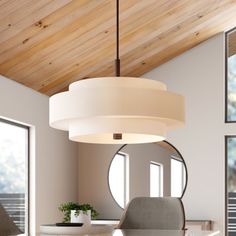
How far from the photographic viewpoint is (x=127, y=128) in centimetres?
295

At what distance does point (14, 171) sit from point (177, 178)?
210 cm

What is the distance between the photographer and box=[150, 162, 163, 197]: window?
22.7 feet

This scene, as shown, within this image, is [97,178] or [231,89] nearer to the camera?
[231,89]

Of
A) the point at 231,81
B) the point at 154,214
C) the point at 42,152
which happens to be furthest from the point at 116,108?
the point at 231,81

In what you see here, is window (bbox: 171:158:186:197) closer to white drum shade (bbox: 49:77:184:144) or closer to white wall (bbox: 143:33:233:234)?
white wall (bbox: 143:33:233:234)

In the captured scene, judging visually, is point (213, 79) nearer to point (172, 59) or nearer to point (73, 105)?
point (172, 59)

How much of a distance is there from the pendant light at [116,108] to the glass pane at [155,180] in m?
3.88

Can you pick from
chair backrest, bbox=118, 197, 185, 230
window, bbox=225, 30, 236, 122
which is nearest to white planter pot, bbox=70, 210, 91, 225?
chair backrest, bbox=118, 197, 185, 230

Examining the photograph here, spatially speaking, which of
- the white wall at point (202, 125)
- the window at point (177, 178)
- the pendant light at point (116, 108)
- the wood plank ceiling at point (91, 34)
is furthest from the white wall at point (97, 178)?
the pendant light at point (116, 108)

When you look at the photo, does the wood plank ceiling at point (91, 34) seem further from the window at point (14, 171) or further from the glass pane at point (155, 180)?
the glass pane at point (155, 180)

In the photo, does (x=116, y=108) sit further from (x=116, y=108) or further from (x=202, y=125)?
(x=202, y=125)

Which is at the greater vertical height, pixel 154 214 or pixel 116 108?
pixel 116 108

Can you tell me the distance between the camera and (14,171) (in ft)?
18.3

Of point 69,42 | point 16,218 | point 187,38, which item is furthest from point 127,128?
point 187,38
